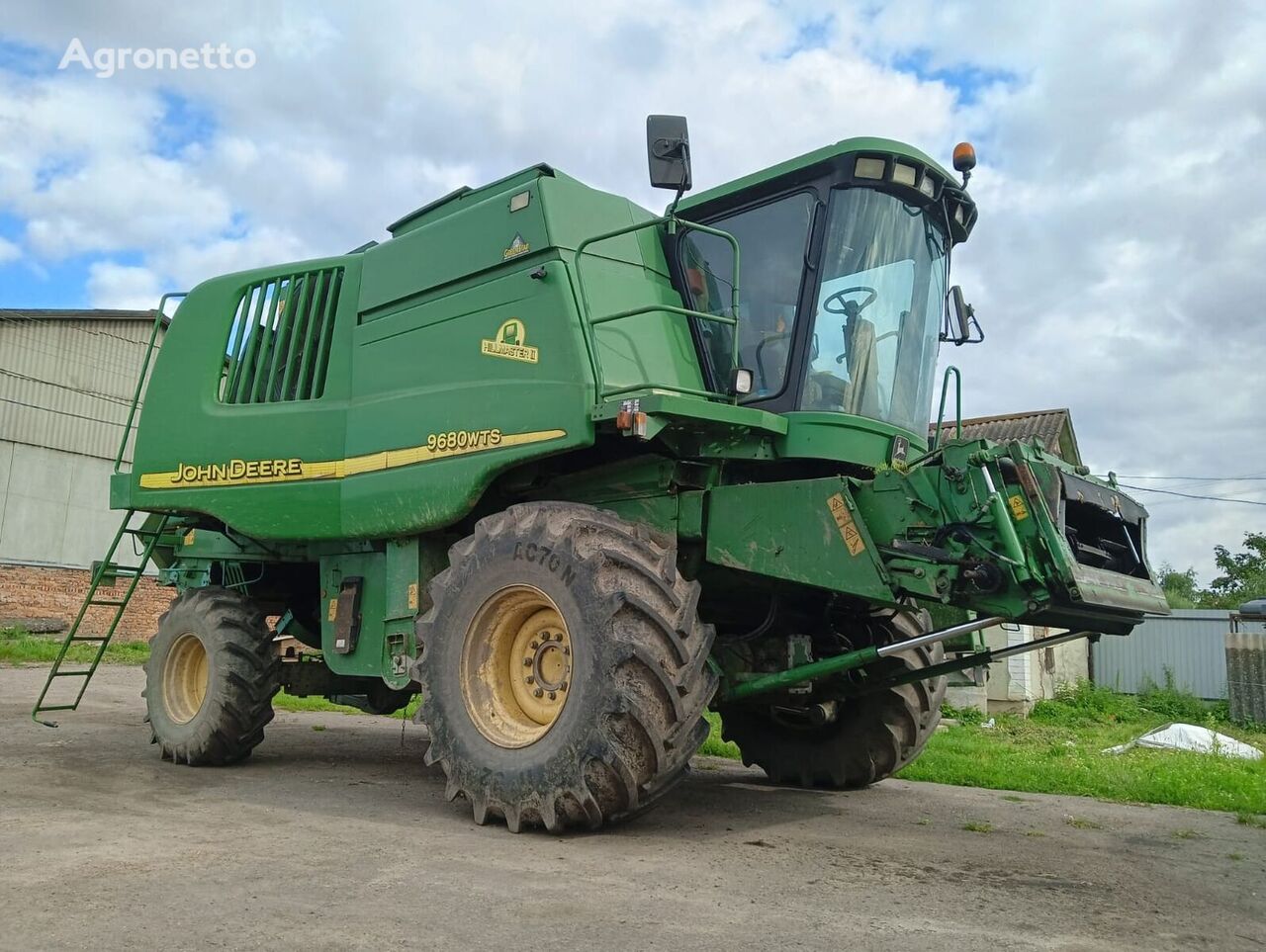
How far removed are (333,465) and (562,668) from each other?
8.42 feet

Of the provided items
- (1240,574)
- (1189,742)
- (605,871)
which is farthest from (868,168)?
(1240,574)

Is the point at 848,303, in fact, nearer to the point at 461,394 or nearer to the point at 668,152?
the point at 668,152

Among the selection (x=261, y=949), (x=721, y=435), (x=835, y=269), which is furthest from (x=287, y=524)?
(x=261, y=949)

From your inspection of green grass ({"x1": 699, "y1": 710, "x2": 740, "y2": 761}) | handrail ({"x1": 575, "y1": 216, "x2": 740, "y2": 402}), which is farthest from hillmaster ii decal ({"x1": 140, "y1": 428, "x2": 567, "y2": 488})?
green grass ({"x1": 699, "y1": 710, "x2": 740, "y2": 761})

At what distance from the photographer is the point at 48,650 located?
64.9 feet

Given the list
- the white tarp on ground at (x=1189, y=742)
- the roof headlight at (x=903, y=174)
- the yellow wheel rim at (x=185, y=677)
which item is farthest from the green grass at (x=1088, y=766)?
the yellow wheel rim at (x=185, y=677)

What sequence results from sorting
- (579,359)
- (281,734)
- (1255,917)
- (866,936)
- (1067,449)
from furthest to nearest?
1. (1067,449)
2. (281,734)
3. (579,359)
4. (1255,917)
5. (866,936)

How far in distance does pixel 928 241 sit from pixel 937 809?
3530 mm

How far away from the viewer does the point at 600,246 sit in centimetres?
656

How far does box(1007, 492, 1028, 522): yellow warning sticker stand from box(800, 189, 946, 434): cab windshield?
1287 mm

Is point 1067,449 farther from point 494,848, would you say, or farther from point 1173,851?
point 494,848

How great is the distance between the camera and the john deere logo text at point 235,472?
7.73 metres

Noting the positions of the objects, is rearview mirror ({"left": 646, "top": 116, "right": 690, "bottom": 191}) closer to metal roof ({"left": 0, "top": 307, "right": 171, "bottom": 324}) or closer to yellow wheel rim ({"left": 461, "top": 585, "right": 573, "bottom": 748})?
yellow wheel rim ({"left": 461, "top": 585, "right": 573, "bottom": 748})

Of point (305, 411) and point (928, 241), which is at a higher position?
point (928, 241)
